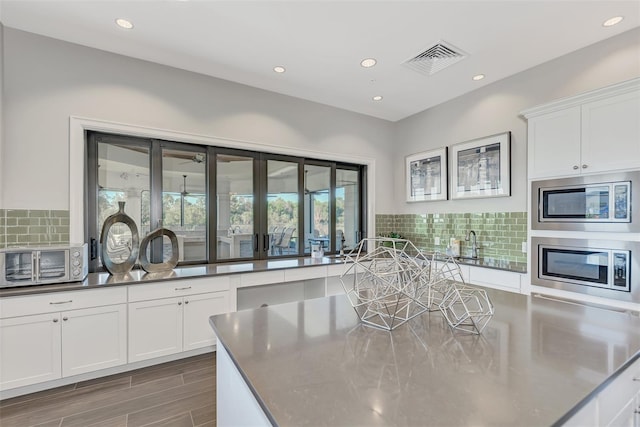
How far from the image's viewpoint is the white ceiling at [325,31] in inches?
91.0

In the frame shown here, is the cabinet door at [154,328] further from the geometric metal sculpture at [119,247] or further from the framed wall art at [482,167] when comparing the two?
the framed wall art at [482,167]

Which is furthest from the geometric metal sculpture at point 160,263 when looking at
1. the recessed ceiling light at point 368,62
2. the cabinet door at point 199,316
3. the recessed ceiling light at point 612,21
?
the recessed ceiling light at point 612,21

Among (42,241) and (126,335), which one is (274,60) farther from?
(126,335)

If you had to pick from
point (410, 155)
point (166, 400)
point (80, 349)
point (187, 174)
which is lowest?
point (166, 400)

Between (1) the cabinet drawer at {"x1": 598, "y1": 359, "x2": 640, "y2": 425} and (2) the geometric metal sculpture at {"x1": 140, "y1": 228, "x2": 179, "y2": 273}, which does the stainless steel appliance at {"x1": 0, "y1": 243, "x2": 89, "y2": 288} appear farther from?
(1) the cabinet drawer at {"x1": 598, "y1": 359, "x2": 640, "y2": 425}

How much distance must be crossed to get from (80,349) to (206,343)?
3.28ft

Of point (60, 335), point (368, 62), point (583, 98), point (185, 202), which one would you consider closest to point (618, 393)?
point (583, 98)

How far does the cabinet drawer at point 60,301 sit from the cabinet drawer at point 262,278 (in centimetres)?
107

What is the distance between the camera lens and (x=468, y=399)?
750 mm

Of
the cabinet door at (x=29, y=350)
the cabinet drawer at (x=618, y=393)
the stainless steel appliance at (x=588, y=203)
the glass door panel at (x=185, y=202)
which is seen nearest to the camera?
the cabinet drawer at (x=618, y=393)

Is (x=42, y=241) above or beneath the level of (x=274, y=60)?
beneath

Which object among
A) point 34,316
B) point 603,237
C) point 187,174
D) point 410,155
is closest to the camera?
point 34,316

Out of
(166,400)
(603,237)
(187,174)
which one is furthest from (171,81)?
(603,237)

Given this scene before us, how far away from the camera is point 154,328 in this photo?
2.68 metres
